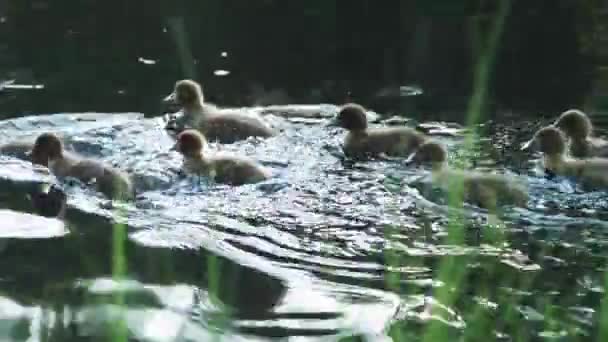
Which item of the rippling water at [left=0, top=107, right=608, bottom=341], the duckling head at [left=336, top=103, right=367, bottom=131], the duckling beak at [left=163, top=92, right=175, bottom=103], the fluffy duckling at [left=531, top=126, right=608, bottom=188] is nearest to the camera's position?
the rippling water at [left=0, top=107, right=608, bottom=341]

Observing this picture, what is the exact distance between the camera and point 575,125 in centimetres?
421

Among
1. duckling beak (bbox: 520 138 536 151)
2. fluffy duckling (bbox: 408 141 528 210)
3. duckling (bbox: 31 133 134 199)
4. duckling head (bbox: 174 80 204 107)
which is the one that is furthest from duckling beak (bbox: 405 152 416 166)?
duckling head (bbox: 174 80 204 107)

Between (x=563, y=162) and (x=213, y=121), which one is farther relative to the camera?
(x=213, y=121)

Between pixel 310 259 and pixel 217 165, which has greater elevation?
pixel 217 165

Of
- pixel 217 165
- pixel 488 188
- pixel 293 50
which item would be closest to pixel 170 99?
pixel 217 165

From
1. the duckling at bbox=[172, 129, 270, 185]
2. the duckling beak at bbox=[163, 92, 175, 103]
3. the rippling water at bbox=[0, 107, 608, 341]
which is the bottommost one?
the rippling water at bbox=[0, 107, 608, 341]

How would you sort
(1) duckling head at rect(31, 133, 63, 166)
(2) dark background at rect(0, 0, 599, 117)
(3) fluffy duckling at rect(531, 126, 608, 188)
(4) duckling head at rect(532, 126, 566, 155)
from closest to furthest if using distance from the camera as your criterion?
(3) fluffy duckling at rect(531, 126, 608, 188) → (4) duckling head at rect(532, 126, 566, 155) → (1) duckling head at rect(31, 133, 63, 166) → (2) dark background at rect(0, 0, 599, 117)

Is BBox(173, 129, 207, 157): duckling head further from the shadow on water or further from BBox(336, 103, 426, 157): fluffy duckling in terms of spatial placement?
BBox(336, 103, 426, 157): fluffy duckling

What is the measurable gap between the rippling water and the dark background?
875 mm

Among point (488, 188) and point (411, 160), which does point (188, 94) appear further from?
point (488, 188)

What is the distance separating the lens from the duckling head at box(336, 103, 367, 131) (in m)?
4.33

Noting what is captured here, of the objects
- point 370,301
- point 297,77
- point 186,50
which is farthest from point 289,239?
point 186,50

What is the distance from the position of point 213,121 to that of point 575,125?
4.74 feet

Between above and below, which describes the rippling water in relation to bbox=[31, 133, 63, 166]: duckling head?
below
